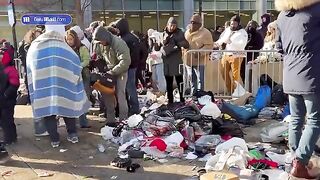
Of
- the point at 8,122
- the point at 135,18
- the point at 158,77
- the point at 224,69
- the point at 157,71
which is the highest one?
the point at 135,18

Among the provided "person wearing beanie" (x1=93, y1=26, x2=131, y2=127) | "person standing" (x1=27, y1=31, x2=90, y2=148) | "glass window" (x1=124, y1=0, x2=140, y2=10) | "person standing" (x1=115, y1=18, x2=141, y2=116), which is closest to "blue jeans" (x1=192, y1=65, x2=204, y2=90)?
"person standing" (x1=115, y1=18, x2=141, y2=116)

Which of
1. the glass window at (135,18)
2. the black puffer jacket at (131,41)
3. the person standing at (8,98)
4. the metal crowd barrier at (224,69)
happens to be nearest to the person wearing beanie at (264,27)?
the metal crowd barrier at (224,69)

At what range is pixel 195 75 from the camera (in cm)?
856

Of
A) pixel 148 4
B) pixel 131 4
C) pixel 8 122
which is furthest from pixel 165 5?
pixel 8 122

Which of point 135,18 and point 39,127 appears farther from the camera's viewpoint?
point 135,18

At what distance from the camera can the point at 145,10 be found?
2809 centimetres

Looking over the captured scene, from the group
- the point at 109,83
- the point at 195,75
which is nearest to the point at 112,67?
the point at 109,83

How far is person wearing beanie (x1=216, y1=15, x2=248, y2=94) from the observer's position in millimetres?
9062

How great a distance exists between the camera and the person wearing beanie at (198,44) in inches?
323

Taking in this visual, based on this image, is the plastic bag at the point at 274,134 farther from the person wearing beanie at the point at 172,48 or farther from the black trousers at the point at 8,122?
the black trousers at the point at 8,122

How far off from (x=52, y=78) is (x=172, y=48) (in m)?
2.69

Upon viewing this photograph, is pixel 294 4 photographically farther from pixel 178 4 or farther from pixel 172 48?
pixel 178 4

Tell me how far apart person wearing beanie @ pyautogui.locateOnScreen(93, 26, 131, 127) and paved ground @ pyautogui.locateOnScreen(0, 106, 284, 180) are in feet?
1.86

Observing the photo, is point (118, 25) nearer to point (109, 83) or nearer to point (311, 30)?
point (109, 83)
